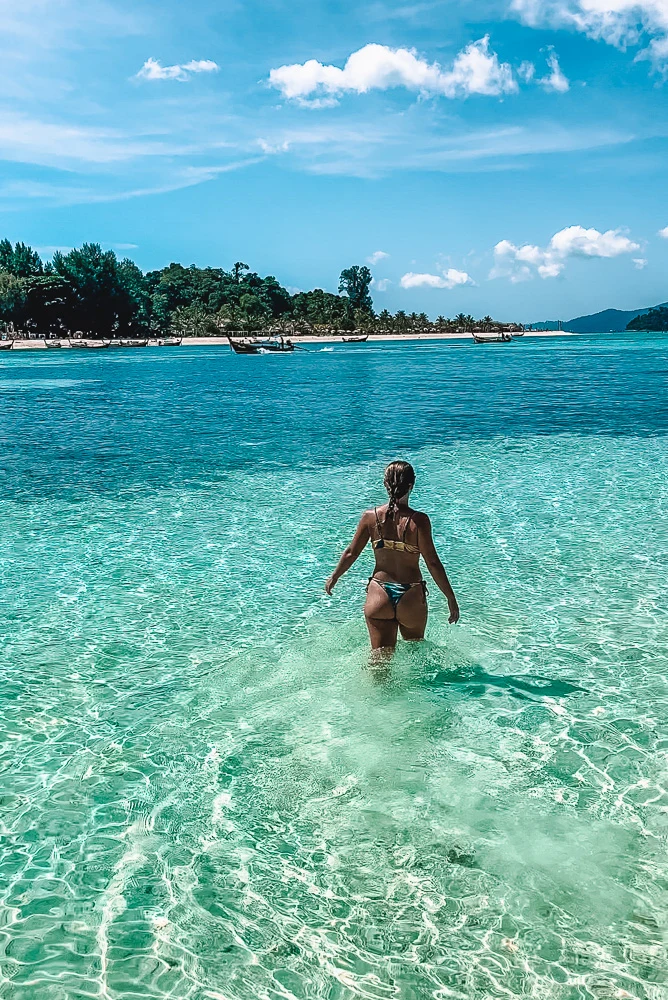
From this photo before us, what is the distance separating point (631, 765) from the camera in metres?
5.83

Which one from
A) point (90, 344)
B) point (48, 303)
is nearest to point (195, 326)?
point (90, 344)

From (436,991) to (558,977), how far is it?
0.63m

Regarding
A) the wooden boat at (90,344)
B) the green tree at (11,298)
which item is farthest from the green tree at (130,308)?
the green tree at (11,298)

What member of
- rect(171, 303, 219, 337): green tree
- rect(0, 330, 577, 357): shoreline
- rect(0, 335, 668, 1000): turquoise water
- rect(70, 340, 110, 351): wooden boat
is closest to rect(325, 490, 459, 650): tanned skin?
rect(0, 335, 668, 1000): turquoise water

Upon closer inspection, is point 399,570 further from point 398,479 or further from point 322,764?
point 322,764

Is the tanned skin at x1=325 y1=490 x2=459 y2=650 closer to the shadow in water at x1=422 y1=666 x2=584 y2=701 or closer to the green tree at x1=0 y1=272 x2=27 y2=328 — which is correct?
the shadow in water at x1=422 y1=666 x2=584 y2=701

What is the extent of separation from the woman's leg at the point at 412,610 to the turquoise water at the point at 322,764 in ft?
2.21

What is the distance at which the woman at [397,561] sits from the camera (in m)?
6.05

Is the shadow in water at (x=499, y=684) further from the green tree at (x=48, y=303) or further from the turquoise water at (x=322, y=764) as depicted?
the green tree at (x=48, y=303)

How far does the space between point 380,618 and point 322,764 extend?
130 cm

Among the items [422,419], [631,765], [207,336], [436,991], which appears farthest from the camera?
[207,336]

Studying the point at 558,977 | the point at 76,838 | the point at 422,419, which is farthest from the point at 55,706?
the point at 422,419

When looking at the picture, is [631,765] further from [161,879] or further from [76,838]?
[76,838]

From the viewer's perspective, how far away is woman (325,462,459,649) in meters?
6.05
